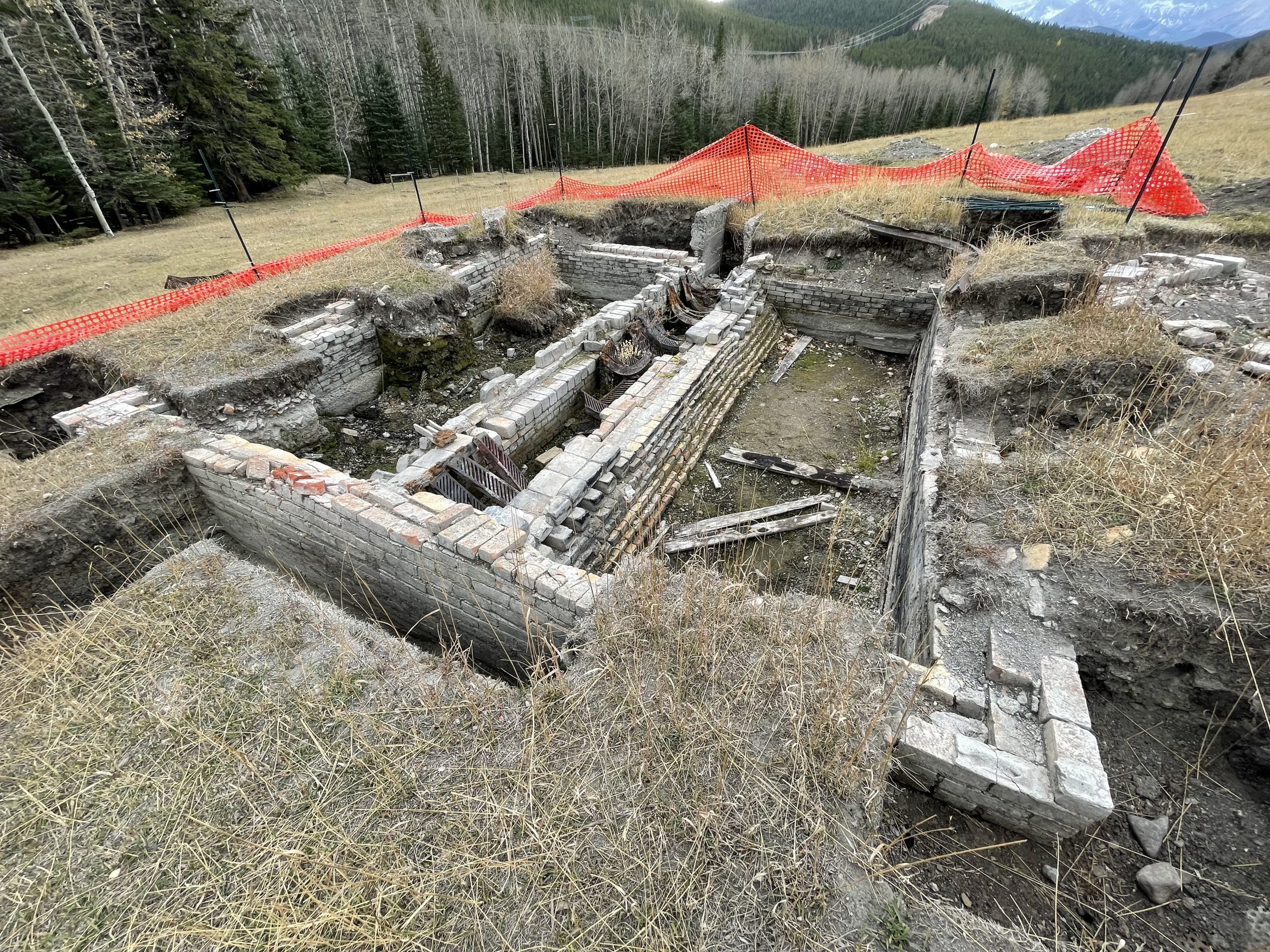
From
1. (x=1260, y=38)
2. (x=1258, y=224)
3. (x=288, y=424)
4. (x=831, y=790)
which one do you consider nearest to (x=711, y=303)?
(x=288, y=424)

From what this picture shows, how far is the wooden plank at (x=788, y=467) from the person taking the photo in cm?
621

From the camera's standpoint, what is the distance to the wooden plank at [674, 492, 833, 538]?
5680 mm

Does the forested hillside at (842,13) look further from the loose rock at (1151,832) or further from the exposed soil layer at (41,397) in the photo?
the loose rock at (1151,832)

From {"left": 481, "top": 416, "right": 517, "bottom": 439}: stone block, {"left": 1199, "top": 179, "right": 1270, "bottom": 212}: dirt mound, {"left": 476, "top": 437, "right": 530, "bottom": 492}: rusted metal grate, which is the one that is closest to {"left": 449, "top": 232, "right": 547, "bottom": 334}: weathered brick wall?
{"left": 481, "top": 416, "right": 517, "bottom": 439}: stone block

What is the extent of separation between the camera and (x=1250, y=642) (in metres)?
2.74

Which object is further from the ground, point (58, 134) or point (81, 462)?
point (58, 134)

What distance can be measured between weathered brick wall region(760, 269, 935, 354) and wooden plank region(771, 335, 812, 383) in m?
0.39

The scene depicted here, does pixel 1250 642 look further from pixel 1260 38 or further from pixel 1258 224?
pixel 1260 38

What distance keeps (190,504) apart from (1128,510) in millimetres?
7965

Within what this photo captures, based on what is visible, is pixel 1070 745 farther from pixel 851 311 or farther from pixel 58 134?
pixel 58 134

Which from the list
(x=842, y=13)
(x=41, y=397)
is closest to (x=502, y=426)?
(x=41, y=397)

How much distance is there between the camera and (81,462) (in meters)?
4.88

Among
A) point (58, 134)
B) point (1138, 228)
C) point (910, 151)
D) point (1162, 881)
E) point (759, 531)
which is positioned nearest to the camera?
point (1162, 881)

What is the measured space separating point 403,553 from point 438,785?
2163 mm
